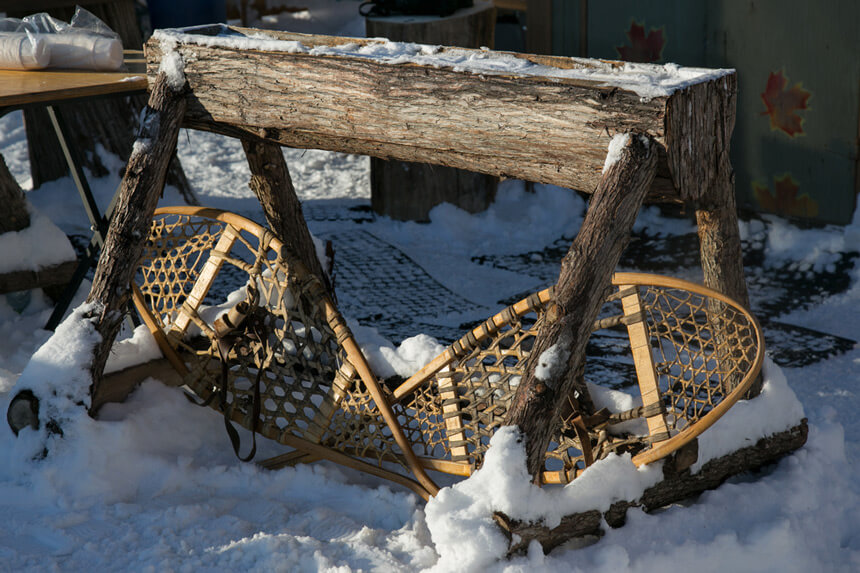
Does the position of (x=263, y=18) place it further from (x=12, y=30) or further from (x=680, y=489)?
(x=680, y=489)

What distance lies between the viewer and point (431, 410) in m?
2.52

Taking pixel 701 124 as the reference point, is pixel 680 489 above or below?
below

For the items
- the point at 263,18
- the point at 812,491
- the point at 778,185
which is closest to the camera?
the point at 812,491

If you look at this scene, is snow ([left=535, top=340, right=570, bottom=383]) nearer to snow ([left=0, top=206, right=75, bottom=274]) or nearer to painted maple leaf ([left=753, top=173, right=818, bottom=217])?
snow ([left=0, top=206, right=75, bottom=274])

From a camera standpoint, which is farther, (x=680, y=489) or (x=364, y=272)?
(x=364, y=272)

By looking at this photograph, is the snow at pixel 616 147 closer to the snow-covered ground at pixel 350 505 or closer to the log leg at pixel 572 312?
the log leg at pixel 572 312

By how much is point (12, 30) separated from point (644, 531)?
9.90 feet

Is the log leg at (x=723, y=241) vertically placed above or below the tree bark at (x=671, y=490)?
above

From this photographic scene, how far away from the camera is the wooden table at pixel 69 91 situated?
2818mm

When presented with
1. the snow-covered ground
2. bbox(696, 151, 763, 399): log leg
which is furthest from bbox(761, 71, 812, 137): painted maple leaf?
bbox(696, 151, 763, 399): log leg

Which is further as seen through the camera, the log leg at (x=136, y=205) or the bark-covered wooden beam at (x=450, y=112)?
the log leg at (x=136, y=205)

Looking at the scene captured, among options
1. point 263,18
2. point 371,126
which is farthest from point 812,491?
point 263,18

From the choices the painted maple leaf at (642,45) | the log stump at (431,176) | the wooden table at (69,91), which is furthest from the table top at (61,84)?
the painted maple leaf at (642,45)

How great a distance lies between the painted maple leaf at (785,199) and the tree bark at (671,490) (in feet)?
9.23
